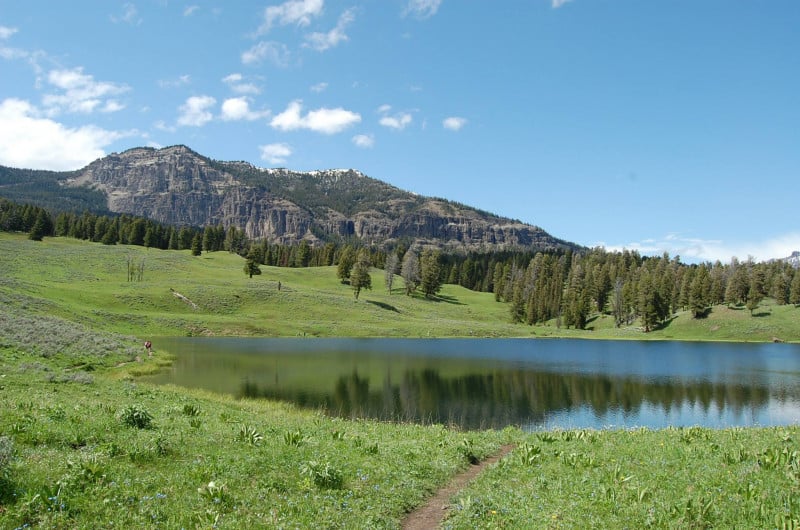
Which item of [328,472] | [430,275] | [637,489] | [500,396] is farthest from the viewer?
[430,275]

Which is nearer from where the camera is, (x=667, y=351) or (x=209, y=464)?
(x=209, y=464)

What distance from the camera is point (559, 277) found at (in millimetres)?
155250

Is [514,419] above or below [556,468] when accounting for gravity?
below

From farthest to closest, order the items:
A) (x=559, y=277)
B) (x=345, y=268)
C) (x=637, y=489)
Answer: (x=559, y=277) → (x=345, y=268) → (x=637, y=489)

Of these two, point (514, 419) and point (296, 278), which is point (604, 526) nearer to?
point (514, 419)

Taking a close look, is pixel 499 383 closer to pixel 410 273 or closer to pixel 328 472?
pixel 328 472

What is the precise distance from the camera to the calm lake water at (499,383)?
31.6 m

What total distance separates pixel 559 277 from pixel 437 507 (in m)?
154

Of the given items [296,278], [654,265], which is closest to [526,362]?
[296,278]

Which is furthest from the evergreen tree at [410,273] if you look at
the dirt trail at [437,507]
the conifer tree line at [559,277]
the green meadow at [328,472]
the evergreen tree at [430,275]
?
the dirt trail at [437,507]

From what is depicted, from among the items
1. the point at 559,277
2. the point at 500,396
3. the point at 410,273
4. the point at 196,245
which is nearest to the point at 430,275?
the point at 410,273

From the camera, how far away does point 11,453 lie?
8555mm

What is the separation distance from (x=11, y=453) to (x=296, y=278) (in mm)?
132536

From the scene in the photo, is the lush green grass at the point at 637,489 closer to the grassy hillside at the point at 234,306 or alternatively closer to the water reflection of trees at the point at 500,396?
the water reflection of trees at the point at 500,396
